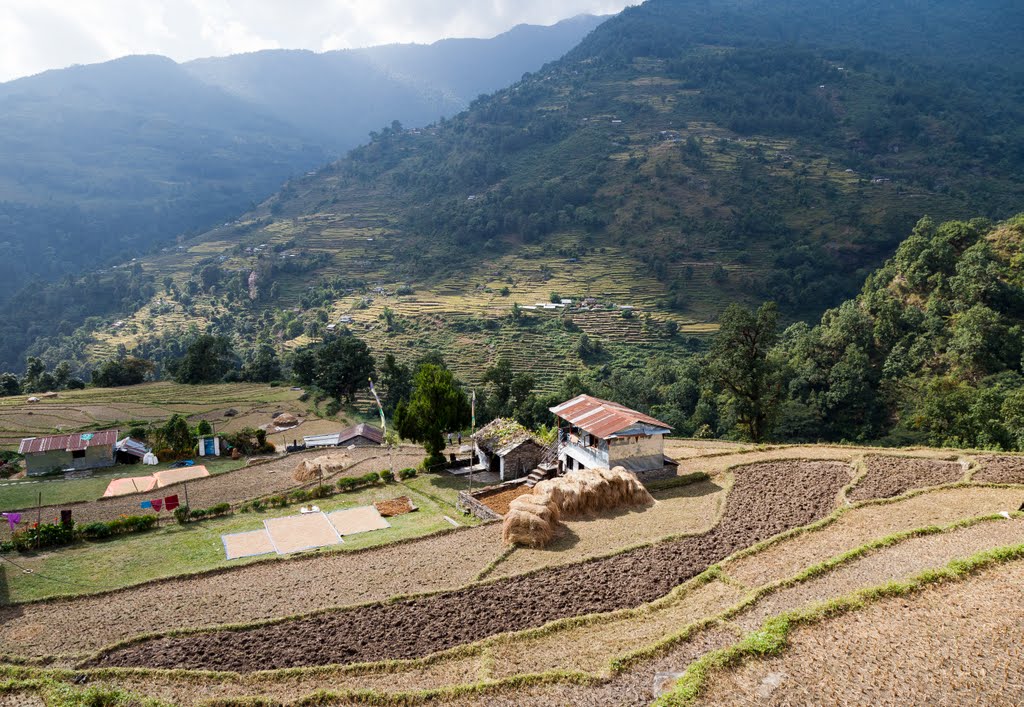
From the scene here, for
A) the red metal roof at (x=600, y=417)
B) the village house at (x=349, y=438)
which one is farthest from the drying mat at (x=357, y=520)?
the village house at (x=349, y=438)

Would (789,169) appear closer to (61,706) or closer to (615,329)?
(615,329)

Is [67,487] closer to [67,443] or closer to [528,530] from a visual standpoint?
[67,443]

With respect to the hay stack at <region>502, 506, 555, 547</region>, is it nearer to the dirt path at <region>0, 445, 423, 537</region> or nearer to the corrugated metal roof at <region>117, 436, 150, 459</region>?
the dirt path at <region>0, 445, 423, 537</region>

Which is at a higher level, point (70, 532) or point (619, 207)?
point (619, 207)

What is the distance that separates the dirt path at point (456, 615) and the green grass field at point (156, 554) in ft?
16.8

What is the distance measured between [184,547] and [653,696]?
17254 mm

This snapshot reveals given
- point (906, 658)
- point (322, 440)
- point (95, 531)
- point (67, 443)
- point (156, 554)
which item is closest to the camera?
point (906, 658)

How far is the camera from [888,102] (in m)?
128

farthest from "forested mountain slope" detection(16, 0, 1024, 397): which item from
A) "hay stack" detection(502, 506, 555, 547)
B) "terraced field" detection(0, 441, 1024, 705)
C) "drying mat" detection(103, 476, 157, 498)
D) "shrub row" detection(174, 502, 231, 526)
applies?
"terraced field" detection(0, 441, 1024, 705)

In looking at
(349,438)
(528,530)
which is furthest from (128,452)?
(528,530)

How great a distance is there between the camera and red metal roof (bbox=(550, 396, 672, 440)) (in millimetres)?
25391

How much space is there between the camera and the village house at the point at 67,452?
33.6 metres

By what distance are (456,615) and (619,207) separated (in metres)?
103

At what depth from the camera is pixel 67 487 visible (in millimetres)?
30750
